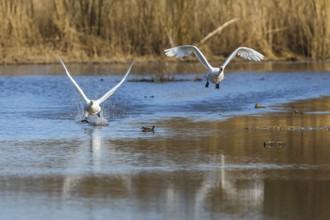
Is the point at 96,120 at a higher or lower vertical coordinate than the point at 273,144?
higher

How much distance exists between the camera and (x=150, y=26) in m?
33.7

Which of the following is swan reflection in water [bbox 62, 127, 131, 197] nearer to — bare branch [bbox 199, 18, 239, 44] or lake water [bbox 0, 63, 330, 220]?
lake water [bbox 0, 63, 330, 220]

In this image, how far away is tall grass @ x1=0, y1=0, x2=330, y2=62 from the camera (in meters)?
33.1

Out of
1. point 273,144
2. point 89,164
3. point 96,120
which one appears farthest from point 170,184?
point 96,120

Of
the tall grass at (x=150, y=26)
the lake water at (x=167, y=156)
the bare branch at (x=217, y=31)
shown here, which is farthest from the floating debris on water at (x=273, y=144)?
the bare branch at (x=217, y=31)

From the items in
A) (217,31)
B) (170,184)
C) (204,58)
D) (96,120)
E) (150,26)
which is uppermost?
(150,26)

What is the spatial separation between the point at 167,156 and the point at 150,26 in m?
21.7

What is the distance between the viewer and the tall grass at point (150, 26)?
1302 inches

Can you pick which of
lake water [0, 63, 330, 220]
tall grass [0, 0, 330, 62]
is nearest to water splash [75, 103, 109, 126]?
lake water [0, 63, 330, 220]

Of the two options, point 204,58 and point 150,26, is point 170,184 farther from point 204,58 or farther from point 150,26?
point 150,26

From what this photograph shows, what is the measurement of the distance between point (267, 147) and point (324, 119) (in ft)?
12.6

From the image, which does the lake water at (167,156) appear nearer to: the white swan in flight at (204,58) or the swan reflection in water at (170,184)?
the swan reflection in water at (170,184)

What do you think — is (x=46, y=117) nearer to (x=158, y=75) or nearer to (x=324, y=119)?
(x=324, y=119)

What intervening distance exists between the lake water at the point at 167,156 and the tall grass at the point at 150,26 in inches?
390
